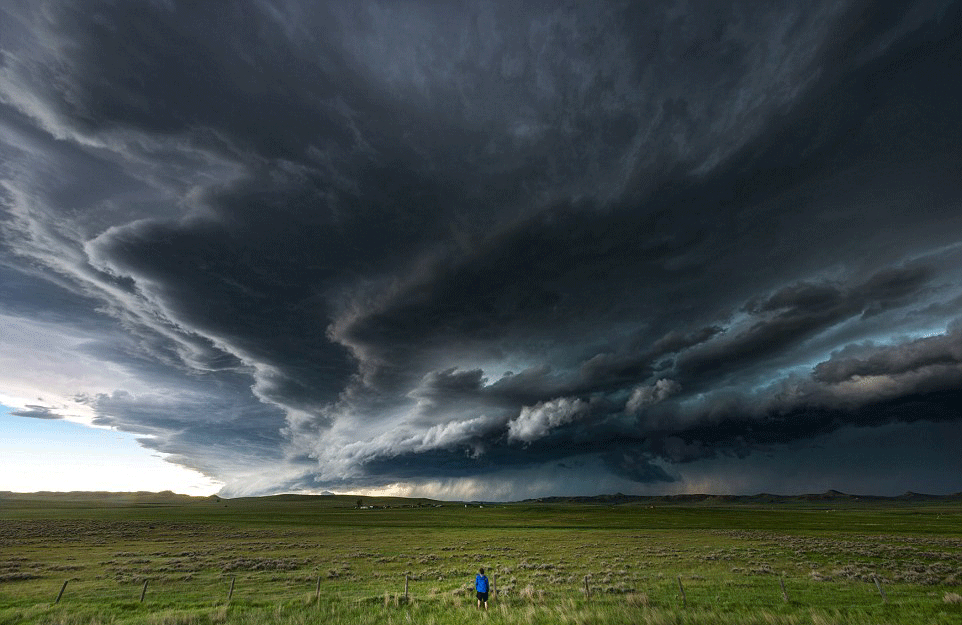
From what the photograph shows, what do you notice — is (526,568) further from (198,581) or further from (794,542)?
(794,542)

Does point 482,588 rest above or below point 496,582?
above

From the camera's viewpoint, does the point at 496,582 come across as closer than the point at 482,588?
No

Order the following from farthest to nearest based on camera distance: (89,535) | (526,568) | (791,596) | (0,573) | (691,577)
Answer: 1. (89,535)
2. (526,568)
3. (0,573)
4. (691,577)
5. (791,596)

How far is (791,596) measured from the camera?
2516cm

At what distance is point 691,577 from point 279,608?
90.4ft

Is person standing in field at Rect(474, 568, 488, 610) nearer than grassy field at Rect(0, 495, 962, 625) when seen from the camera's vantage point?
No

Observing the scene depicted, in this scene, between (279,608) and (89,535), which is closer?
(279,608)

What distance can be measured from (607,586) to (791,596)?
1010 cm

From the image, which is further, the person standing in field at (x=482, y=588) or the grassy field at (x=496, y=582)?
the person standing in field at (x=482, y=588)

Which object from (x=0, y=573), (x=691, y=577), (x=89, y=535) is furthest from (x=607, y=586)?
(x=89, y=535)

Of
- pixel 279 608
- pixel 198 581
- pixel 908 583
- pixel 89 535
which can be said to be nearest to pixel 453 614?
pixel 279 608

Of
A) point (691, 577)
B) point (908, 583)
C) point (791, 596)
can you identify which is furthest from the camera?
point (691, 577)

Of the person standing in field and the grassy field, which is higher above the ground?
the person standing in field

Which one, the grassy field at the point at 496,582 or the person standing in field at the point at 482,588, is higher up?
the person standing in field at the point at 482,588
